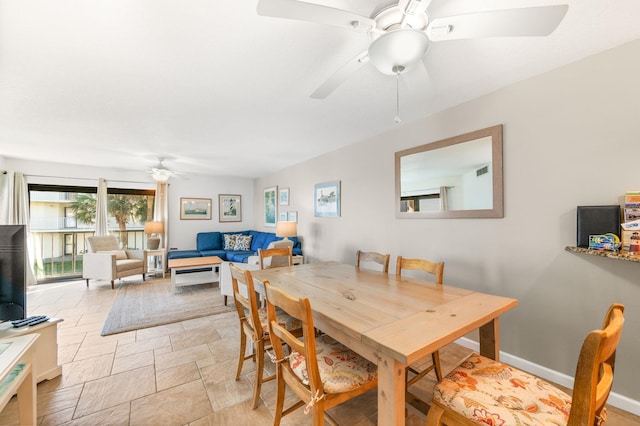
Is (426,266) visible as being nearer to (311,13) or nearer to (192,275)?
(311,13)

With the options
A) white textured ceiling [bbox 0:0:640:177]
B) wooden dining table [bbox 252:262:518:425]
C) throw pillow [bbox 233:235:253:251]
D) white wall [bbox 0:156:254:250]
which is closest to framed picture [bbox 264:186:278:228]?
throw pillow [bbox 233:235:253:251]

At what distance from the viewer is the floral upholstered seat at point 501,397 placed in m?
0.95

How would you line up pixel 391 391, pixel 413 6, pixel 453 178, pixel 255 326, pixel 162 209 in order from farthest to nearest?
pixel 162 209 → pixel 453 178 → pixel 255 326 → pixel 413 6 → pixel 391 391

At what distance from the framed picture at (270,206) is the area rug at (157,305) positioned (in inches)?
78.2

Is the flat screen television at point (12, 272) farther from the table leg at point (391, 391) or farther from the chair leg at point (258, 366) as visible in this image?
the table leg at point (391, 391)

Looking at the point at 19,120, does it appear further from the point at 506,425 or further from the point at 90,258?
the point at 506,425

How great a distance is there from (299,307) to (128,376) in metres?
1.93

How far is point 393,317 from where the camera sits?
48.3 inches

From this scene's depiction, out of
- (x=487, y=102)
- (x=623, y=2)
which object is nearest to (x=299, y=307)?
(x=623, y=2)

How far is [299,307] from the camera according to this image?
109cm

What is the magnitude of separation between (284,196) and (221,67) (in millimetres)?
3835

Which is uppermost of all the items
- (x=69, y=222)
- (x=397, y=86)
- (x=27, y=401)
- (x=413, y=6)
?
(x=397, y=86)

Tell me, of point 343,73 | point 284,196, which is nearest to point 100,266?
point 284,196

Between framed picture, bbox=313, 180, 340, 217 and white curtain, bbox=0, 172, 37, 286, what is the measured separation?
4864mm
